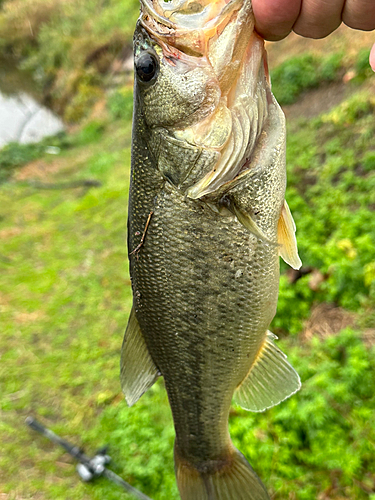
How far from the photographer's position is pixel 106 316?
15.2 feet

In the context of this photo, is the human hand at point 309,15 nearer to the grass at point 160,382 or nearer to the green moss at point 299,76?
the grass at point 160,382

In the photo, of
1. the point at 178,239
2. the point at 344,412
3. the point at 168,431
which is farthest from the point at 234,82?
the point at 168,431

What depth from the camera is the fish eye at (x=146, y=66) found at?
4.35 feet

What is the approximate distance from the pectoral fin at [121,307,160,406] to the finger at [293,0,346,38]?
1203 mm

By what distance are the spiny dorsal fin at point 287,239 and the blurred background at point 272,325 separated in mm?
1578

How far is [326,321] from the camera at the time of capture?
3242 mm

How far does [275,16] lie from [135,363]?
1346mm

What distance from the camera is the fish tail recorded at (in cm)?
177

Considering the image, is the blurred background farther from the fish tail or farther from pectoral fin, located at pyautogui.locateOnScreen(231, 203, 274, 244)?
pectoral fin, located at pyautogui.locateOnScreen(231, 203, 274, 244)

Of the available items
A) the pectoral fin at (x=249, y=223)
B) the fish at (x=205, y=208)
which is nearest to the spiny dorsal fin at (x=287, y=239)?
the fish at (x=205, y=208)

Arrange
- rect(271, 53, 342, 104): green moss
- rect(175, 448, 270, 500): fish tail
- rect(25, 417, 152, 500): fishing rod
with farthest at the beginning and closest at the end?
rect(271, 53, 342, 104): green moss < rect(25, 417, 152, 500): fishing rod < rect(175, 448, 270, 500): fish tail

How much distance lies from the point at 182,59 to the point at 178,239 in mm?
587

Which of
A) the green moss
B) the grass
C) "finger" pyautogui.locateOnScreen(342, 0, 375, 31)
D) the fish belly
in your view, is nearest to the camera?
"finger" pyautogui.locateOnScreen(342, 0, 375, 31)

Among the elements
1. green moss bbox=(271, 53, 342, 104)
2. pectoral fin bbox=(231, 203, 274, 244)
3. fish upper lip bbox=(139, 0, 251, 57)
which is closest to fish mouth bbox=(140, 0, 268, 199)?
fish upper lip bbox=(139, 0, 251, 57)
